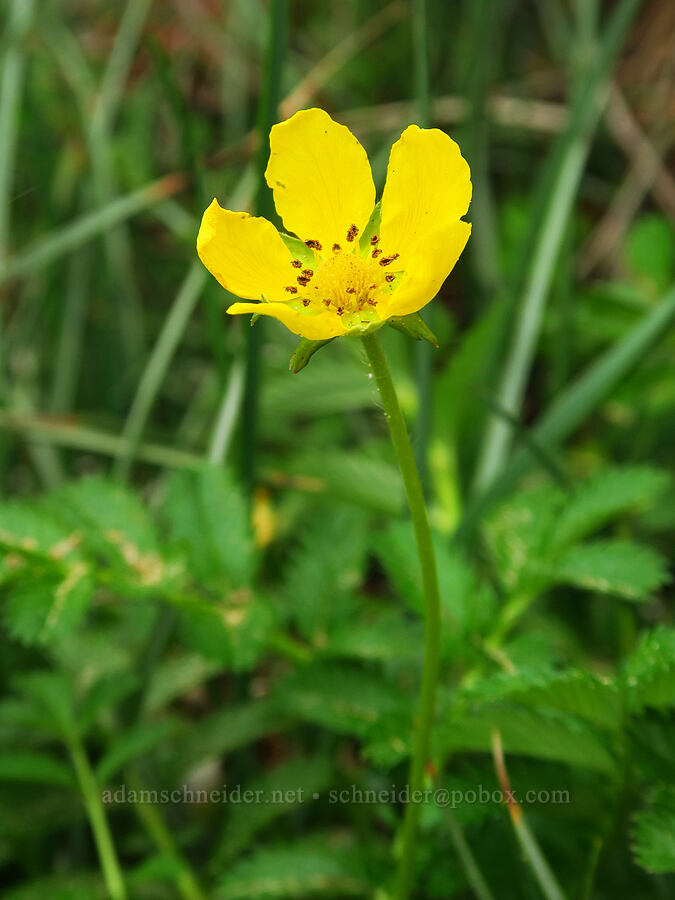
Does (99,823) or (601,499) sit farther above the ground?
(601,499)

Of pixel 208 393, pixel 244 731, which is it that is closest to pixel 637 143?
pixel 208 393

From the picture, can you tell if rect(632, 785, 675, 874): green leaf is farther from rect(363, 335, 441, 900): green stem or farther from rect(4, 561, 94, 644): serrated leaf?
rect(4, 561, 94, 644): serrated leaf

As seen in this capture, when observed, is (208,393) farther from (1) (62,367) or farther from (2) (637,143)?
(2) (637,143)

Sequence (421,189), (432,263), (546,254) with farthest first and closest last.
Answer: (546,254) → (421,189) → (432,263)

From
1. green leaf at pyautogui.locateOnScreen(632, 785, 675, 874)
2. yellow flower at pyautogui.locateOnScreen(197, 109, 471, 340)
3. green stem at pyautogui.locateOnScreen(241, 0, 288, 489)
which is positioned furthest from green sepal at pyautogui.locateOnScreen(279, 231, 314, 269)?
green leaf at pyautogui.locateOnScreen(632, 785, 675, 874)

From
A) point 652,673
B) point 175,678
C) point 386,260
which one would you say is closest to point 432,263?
point 386,260

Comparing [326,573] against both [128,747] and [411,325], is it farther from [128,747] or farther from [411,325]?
[411,325]
